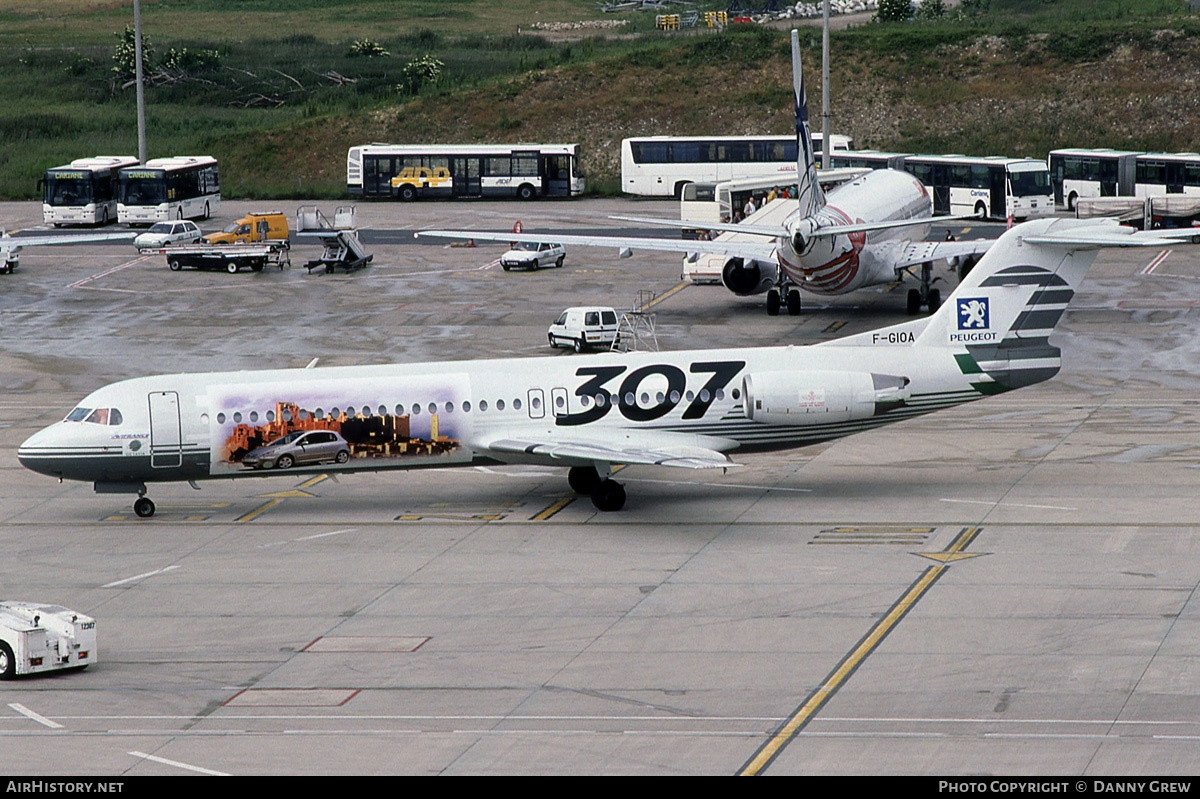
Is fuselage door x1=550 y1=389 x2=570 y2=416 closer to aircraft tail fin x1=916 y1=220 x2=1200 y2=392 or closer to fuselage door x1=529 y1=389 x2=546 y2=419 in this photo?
fuselage door x1=529 y1=389 x2=546 y2=419

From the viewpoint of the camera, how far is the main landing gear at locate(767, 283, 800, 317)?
6956 cm

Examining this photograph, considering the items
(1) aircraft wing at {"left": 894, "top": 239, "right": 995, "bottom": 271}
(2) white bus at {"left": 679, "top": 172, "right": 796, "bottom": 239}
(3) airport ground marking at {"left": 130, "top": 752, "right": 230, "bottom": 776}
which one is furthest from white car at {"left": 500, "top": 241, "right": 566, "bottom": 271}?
(3) airport ground marking at {"left": 130, "top": 752, "right": 230, "bottom": 776}

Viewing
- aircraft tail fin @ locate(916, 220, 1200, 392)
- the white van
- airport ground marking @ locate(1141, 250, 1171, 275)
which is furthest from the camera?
airport ground marking @ locate(1141, 250, 1171, 275)

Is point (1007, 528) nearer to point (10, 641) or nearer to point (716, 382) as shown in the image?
point (716, 382)

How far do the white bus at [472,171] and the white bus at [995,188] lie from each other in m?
27.3

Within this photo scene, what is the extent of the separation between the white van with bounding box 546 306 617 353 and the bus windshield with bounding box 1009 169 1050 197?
44087mm

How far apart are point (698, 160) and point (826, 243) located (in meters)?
52.1

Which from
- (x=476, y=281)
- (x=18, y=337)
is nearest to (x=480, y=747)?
(x=18, y=337)

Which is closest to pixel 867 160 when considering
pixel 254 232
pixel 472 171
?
pixel 472 171

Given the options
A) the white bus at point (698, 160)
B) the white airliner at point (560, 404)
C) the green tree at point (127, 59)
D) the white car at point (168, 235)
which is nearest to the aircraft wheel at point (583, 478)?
the white airliner at point (560, 404)

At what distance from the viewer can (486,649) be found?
30.6 metres

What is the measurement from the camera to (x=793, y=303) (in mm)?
69500

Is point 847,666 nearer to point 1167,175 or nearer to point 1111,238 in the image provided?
point 1111,238

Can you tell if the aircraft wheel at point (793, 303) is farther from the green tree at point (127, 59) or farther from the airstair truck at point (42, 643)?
the green tree at point (127, 59)
